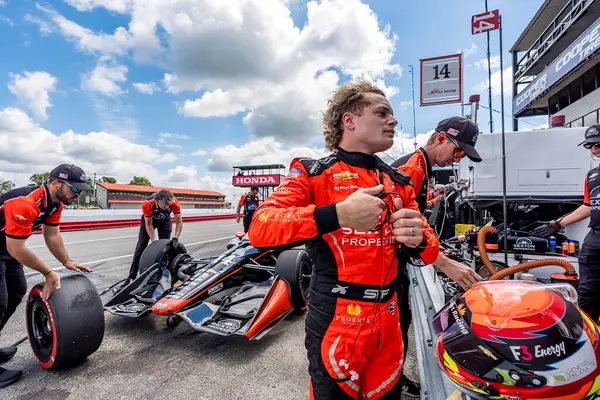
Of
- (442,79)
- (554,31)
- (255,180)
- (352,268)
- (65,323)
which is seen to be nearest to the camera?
(352,268)

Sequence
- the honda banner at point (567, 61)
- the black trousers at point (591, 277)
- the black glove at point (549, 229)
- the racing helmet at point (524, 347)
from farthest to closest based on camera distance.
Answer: the honda banner at point (567, 61)
the black glove at point (549, 229)
the black trousers at point (591, 277)
the racing helmet at point (524, 347)

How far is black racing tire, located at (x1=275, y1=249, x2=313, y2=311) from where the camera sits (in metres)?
3.56

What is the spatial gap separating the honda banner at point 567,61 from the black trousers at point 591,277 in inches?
423

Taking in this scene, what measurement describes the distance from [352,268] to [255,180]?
38993mm

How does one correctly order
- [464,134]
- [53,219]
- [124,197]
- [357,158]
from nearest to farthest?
[357,158], [464,134], [53,219], [124,197]

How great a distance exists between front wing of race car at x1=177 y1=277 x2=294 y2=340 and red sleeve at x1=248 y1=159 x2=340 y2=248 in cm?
198

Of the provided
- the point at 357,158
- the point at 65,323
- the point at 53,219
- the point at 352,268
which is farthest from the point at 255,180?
the point at 352,268

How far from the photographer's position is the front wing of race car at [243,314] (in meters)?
2.80

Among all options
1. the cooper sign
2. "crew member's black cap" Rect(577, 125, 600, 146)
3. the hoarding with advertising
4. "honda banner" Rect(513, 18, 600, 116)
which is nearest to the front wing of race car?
"crew member's black cap" Rect(577, 125, 600, 146)

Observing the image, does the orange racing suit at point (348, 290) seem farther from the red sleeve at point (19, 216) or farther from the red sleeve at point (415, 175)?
the red sleeve at point (19, 216)

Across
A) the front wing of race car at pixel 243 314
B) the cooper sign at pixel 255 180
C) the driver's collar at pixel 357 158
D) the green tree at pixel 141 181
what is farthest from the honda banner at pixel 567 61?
the green tree at pixel 141 181

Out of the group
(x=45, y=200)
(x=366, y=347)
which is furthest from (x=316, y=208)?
(x=45, y=200)

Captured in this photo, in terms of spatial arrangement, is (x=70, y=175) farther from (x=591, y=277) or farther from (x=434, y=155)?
(x=591, y=277)

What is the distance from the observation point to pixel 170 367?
8.46ft
